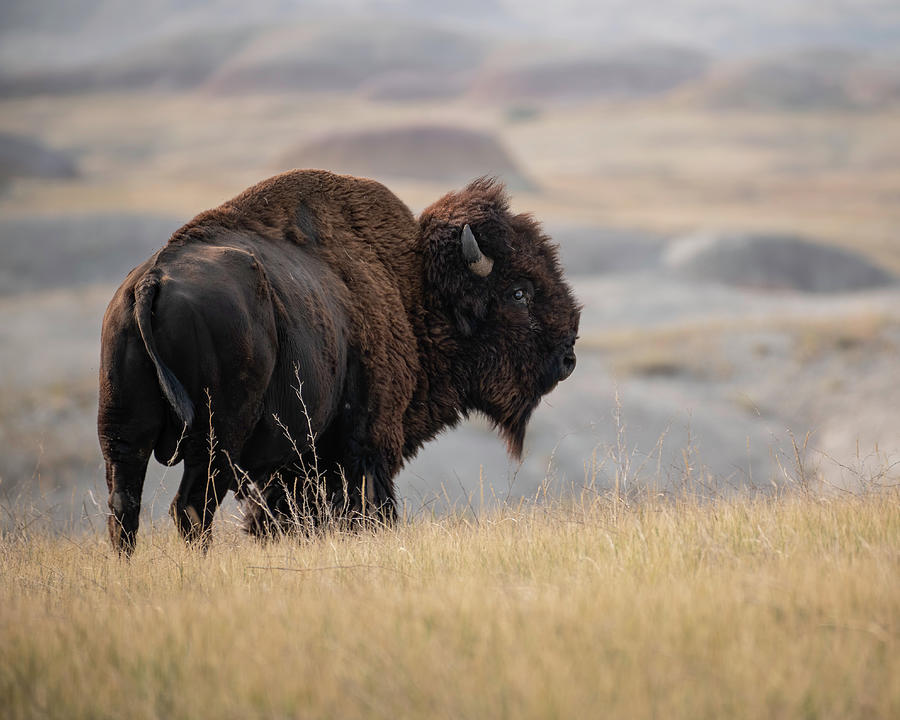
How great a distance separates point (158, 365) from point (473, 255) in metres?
2.66

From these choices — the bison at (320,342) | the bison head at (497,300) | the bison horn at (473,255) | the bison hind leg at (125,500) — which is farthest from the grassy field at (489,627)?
the bison horn at (473,255)

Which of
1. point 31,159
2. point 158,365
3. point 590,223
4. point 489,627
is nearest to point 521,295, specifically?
point 158,365

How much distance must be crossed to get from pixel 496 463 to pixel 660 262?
19771 millimetres

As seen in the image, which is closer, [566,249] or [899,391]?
[899,391]

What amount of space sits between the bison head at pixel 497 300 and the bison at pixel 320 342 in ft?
0.03

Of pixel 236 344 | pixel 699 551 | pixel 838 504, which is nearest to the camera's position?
pixel 699 551

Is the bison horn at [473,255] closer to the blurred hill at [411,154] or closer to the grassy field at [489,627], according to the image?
the grassy field at [489,627]

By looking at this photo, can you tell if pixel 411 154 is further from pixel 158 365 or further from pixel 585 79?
pixel 585 79

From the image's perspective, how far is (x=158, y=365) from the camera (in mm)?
4199

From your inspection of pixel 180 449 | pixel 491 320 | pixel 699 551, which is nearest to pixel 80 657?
pixel 180 449

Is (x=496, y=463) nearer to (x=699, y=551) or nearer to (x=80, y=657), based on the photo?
(x=699, y=551)

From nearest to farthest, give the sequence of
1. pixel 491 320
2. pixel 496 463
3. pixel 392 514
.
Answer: pixel 392 514 < pixel 491 320 < pixel 496 463

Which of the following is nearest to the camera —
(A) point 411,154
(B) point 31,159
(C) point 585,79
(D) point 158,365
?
(D) point 158,365

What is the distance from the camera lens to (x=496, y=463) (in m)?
16.0
